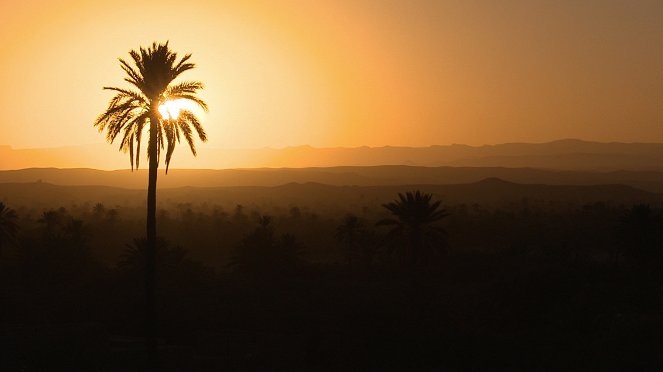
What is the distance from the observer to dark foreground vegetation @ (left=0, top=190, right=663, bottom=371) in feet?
96.0

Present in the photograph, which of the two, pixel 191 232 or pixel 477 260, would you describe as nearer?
pixel 477 260

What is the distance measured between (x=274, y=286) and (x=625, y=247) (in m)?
27.9

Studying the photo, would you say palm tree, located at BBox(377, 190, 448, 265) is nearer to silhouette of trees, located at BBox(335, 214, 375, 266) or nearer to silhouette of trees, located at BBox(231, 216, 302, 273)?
silhouette of trees, located at BBox(231, 216, 302, 273)

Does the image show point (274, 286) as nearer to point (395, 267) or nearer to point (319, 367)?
point (395, 267)

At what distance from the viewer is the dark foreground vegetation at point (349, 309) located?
29.3 m

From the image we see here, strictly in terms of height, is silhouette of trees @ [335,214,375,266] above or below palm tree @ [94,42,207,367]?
below

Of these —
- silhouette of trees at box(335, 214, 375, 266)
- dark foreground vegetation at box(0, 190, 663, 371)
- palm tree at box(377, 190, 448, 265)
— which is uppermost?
palm tree at box(377, 190, 448, 265)

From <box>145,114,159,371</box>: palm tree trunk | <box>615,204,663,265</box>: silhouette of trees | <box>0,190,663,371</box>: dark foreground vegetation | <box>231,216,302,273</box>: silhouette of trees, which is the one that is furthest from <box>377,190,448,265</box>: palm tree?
<box>615,204,663,265</box>: silhouette of trees

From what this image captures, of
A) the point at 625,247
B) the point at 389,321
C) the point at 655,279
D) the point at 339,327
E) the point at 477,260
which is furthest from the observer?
the point at 477,260

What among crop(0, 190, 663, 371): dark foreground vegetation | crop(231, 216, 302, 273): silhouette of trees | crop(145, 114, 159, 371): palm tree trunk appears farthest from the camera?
crop(231, 216, 302, 273): silhouette of trees

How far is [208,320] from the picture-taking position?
39.2 meters

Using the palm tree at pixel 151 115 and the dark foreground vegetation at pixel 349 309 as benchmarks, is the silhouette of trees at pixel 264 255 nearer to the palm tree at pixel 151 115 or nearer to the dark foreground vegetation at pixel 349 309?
the dark foreground vegetation at pixel 349 309

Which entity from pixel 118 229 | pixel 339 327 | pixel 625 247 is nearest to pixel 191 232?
pixel 118 229

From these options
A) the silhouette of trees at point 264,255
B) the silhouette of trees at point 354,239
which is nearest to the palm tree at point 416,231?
the silhouette of trees at point 264,255
